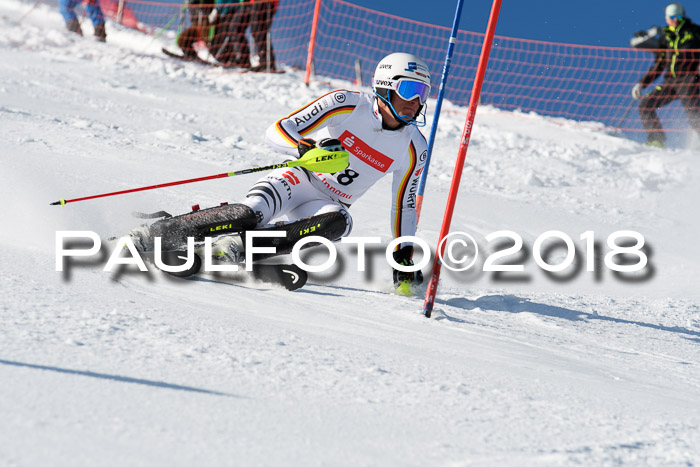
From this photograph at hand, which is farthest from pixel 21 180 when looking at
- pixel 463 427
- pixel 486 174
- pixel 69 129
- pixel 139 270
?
pixel 486 174

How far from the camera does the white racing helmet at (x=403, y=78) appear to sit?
13.3ft

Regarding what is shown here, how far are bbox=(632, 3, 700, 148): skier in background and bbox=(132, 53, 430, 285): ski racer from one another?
7378mm

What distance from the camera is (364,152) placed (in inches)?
169

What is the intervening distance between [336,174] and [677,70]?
7.82 m

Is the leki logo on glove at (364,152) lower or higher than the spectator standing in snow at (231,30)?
lower

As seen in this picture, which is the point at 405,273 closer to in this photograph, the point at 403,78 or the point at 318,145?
the point at 318,145

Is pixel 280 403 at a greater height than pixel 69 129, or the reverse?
pixel 69 129

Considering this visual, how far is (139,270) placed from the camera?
3480 millimetres

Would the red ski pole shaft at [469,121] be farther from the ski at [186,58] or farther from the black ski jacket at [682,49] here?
the ski at [186,58]

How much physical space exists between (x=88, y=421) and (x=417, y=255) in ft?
13.1

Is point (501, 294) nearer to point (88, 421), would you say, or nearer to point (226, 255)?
point (226, 255)

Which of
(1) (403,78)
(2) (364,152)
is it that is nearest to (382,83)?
(1) (403,78)

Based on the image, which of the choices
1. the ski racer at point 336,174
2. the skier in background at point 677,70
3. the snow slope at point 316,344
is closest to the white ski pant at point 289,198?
the ski racer at point 336,174

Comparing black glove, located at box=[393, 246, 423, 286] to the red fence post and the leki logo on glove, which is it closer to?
the leki logo on glove
